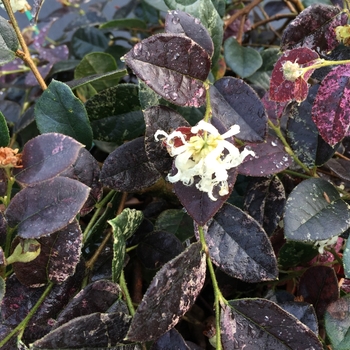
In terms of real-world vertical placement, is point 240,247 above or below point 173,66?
below

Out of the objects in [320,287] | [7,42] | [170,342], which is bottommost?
[320,287]

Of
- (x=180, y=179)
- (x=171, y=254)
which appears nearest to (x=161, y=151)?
(x=180, y=179)

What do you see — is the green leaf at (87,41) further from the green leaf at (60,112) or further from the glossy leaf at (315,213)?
the glossy leaf at (315,213)

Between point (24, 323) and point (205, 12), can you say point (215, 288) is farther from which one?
point (205, 12)

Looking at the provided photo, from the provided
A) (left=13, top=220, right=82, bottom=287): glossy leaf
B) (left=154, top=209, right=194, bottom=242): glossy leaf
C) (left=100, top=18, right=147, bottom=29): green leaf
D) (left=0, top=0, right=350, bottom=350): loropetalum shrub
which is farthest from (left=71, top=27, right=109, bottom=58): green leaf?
(left=13, top=220, right=82, bottom=287): glossy leaf

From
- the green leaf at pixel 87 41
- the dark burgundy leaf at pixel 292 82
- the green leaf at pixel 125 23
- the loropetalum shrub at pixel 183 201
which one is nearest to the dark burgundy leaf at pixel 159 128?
the loropetalum shrub at pixel 183 201

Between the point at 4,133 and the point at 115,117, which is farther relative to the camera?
the point at 115,117

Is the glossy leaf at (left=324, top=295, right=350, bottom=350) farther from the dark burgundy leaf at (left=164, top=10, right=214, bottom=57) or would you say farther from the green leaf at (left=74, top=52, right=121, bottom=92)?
the green leaf at (left=74, top=52, right=121, bottom=92)

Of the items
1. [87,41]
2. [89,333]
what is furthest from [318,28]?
[87,41]
